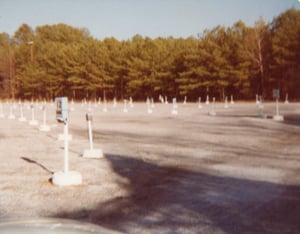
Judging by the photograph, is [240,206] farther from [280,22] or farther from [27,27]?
[280,22]

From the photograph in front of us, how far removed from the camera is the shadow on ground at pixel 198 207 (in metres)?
5.68

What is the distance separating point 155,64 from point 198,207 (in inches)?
2542

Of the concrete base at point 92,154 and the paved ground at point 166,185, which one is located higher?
the concrete base at point 92,154

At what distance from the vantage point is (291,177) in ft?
29.2

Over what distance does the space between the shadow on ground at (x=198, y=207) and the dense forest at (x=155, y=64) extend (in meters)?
29.9

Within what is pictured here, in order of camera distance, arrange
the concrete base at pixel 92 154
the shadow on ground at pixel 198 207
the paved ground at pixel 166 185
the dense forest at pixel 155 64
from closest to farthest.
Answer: the shadow on ground at pixel 198 207 < the paved ground at pixel 166 185 < the concrete base at pixel 92 154 < the dense forest at pixel 155 64

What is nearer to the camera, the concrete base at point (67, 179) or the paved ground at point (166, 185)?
the paved ground at point (166, 185)

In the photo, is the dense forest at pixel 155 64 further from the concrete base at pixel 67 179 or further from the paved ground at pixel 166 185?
the concrete base at pixel 67 179

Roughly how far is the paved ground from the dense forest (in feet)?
82.6

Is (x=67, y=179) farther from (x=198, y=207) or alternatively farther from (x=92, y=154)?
(x=92, y=154)

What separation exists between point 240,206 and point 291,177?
259 cm

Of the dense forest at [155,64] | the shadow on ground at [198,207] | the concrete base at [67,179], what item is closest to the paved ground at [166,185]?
the shadow on ground at [198,207]

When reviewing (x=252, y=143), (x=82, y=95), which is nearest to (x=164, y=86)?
(x=82, y=95)

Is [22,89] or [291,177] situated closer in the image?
[291,177]
